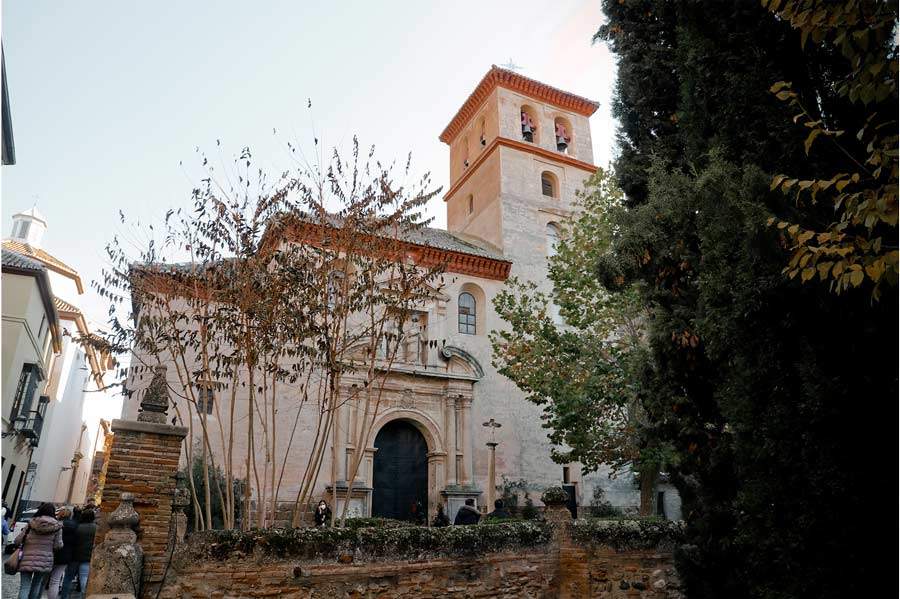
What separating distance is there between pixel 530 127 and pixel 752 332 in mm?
21734

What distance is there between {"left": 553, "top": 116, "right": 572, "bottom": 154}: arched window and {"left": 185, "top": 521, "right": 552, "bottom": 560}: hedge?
67.2ft

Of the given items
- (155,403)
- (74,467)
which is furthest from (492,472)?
(74,467)

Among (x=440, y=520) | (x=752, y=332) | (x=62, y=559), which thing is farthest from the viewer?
(x=440, y=520)

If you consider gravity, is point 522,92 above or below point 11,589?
above

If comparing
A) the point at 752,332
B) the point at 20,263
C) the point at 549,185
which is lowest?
the point at 752,332

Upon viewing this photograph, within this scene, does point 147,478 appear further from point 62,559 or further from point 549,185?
point 549,185

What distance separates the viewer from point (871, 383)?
380 cm

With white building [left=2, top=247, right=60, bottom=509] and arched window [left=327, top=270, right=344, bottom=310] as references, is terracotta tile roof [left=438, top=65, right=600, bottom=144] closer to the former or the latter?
white building [left=2, top=247, right=60, bottom=509]

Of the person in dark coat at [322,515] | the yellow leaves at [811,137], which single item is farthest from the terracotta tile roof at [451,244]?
the yellow leaves at [811,137]

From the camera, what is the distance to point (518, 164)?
23.4 m

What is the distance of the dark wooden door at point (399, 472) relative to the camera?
16.8 meters

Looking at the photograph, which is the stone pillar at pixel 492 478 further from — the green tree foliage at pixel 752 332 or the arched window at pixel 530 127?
the arched window at pixel 530 127

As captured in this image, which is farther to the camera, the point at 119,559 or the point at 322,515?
the point at 322,515

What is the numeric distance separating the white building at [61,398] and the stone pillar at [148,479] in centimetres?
1730
